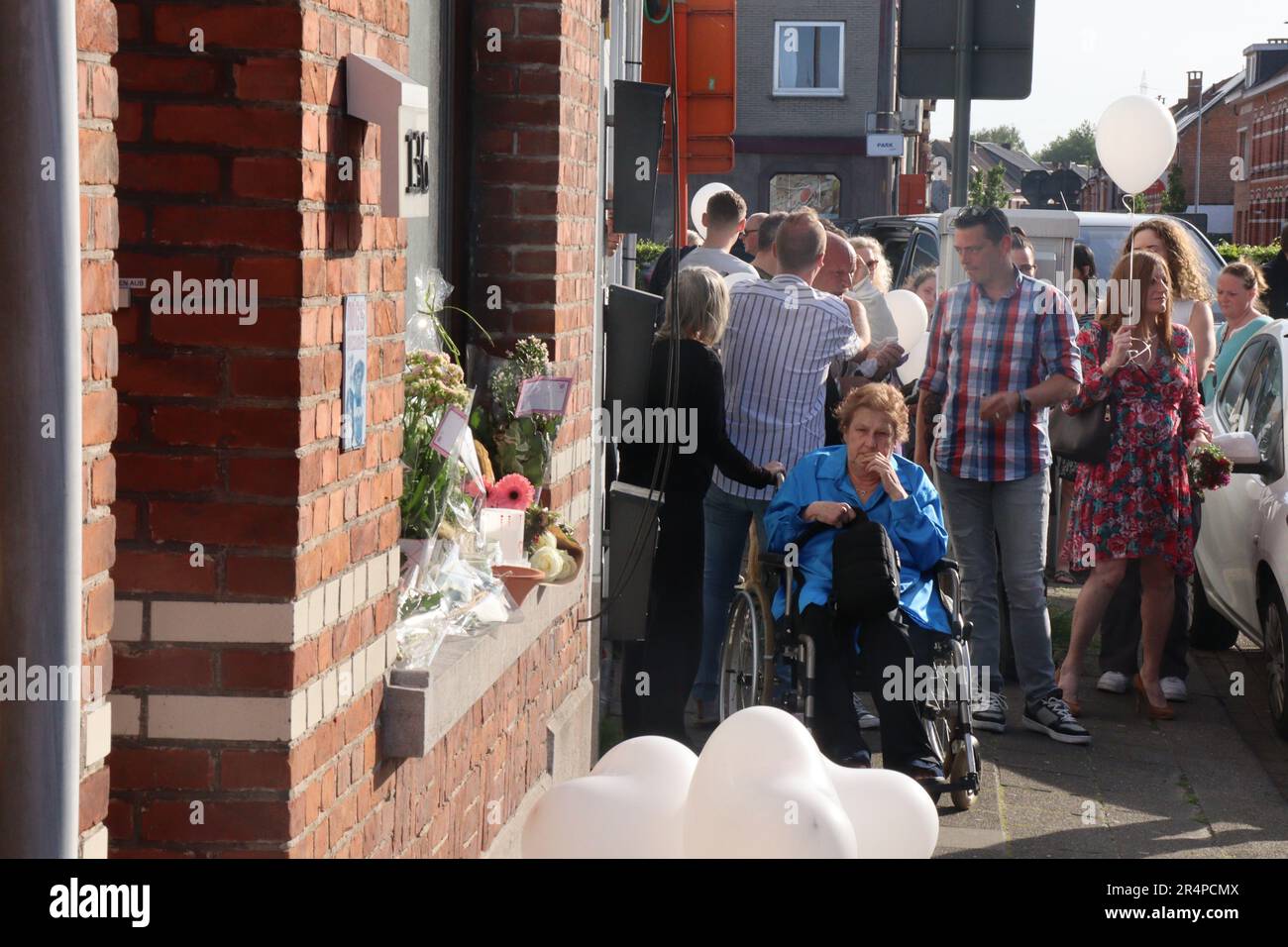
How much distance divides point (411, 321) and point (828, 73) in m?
37.1

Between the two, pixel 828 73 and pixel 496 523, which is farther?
pixel 828 73

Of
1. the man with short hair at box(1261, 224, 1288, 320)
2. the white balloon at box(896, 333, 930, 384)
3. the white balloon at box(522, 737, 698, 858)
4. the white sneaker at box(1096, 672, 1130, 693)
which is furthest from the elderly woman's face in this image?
the man with short hair at box(1261, 224, 1288, 320)

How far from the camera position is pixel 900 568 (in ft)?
21.5

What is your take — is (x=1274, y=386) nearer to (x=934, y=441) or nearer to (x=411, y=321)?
(x=934, y=441)

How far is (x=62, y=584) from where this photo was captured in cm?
257

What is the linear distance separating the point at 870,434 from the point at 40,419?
173 inches

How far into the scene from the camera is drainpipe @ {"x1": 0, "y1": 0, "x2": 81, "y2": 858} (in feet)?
8.06

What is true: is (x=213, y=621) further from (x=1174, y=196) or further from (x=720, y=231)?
(x=1174, y=196)

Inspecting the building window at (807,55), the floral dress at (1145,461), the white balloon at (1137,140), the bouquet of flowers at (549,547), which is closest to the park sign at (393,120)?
the bouquet of flowers at (549,547)

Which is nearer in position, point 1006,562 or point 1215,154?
point 1006,562

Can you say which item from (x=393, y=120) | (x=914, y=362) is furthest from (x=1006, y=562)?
(x=393, y=120)

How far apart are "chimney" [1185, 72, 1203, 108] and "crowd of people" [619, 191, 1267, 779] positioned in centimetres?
9919

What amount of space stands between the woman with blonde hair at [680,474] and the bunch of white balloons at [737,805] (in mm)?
2857
